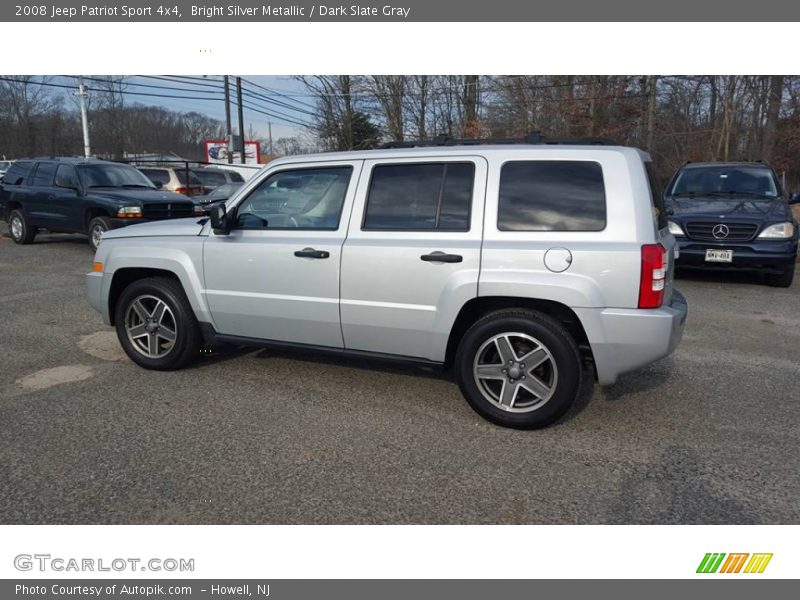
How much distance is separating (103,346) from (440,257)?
3.78 m

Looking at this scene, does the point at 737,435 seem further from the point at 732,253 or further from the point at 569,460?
the point at 732,253

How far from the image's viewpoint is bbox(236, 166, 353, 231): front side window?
4.27 m

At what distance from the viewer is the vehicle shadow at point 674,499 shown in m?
2.83

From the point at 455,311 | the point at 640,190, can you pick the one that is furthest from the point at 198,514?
the point at 640,190

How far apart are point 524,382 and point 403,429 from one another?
2.78 ft

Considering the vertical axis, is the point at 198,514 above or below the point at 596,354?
below

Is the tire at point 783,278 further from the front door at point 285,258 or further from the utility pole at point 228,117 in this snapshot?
the utility pole at point 228,117

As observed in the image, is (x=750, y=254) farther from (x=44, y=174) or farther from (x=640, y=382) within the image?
(x=44, y=174)

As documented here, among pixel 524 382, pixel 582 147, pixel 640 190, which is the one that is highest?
pixel 582 147

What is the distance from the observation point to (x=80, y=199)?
1174 centimetres

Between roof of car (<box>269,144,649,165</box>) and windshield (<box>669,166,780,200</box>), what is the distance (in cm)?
641

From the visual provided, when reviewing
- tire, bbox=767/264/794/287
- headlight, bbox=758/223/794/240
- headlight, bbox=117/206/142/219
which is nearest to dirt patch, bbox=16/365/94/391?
headlight, bbox=117/206/142/219

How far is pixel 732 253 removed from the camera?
8.24 meters

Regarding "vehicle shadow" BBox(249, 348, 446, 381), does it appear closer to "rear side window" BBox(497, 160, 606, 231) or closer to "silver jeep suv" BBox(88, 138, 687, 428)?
"silver jeep suv" BBox(88, 138, 687, 428)
